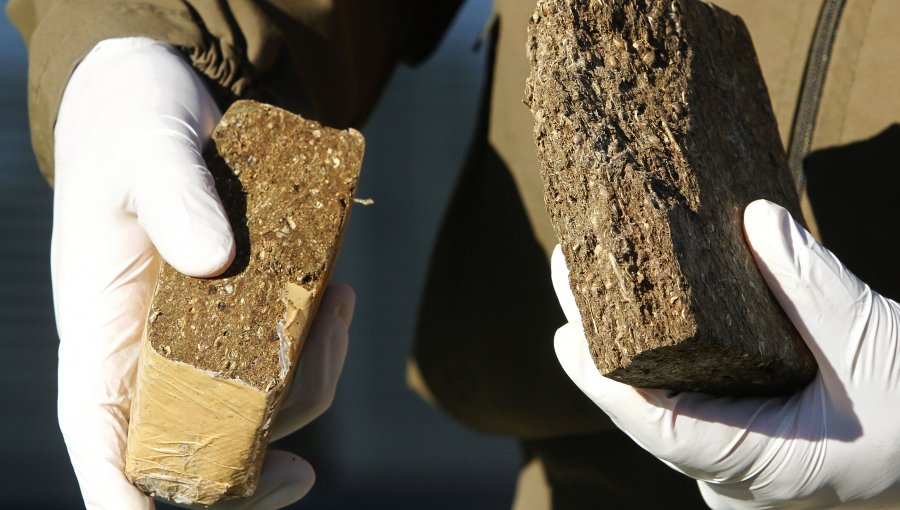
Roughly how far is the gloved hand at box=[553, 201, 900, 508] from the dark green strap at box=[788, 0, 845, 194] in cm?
40

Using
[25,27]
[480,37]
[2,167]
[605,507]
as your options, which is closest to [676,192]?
[480,37]

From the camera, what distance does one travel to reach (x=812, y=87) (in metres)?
1.49

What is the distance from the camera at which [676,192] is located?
1055 millimetres

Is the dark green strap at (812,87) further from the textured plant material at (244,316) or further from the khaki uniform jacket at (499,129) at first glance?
the textured plant material at (244,316)

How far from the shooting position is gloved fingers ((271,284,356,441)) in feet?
4.97

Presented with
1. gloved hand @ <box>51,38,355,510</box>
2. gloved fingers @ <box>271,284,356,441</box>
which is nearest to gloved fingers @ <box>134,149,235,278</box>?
gloved hand @ <box>51,38,355,510</box>

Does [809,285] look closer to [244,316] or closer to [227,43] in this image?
[244,316]

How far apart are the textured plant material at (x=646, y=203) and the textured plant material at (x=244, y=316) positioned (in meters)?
0.41

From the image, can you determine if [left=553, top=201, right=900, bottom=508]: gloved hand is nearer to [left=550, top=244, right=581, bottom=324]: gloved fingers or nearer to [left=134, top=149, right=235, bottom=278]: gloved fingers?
[left=550, top=244, right=581, bottom=324]: gloved fingers

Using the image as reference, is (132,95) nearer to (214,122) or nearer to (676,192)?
(214,122)

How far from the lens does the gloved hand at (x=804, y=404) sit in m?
1.18

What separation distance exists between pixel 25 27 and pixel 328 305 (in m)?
0.99

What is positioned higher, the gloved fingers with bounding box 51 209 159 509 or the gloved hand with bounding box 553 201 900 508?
the gloved hand with bounding box 553 201 900 508

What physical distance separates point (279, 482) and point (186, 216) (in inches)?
21.0
